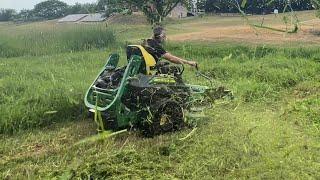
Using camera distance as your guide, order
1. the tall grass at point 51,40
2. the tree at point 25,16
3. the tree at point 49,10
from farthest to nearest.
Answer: the tree at point 49,10
the tree at point 25,16
the tall grass at point 51,40

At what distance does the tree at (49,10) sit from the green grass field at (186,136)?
58.0 ft

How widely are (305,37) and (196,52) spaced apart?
6.90 metres

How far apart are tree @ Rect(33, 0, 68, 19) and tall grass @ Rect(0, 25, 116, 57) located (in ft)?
26.9

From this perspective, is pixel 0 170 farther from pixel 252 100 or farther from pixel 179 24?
pixel 179 24

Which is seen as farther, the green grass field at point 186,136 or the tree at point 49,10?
the tree at point 49,10

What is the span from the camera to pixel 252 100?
966cm

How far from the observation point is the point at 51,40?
62.3ft

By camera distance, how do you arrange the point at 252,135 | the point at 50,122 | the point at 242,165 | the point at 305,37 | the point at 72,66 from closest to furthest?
1. the point at 242,165
2. the point at 252,135
3. the point at 50,122
4. the point at 72,66
5. the point at 305,37

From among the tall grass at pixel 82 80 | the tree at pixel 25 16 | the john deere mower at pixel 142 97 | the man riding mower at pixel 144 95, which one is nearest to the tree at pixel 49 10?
the tree at pixel 25 16

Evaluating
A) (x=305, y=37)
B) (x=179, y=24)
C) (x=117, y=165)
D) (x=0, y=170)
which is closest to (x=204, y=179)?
(x=117, y=165)

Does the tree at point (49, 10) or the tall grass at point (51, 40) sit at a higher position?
the tree at point (49, 10)

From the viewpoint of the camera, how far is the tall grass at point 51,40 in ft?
59.8

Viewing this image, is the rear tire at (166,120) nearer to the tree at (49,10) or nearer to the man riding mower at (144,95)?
the man riding mower at (144,95)

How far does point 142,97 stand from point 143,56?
2.15ft
